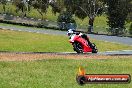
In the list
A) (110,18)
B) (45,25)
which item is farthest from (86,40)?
(110,18)

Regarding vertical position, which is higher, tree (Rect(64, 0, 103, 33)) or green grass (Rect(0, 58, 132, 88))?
green grass (Rect(0, 58, 132, 88))

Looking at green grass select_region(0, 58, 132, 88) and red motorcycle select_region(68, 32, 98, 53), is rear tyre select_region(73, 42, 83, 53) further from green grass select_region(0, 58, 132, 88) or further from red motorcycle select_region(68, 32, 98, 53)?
green grass select_region(0, 58, 132, 88)

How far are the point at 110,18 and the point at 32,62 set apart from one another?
49.5 metres

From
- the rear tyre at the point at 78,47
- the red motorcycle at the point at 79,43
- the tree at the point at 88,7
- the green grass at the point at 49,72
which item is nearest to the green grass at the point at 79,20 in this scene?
the tree at the point at 88,7

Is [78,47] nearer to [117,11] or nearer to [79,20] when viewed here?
[117,11]

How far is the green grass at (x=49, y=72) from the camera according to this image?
37.0 ft

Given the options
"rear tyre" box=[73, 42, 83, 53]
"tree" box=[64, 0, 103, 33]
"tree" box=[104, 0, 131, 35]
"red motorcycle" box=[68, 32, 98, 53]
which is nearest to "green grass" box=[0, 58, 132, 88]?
"red motorcycle" box=[68, 32, 98, 53]

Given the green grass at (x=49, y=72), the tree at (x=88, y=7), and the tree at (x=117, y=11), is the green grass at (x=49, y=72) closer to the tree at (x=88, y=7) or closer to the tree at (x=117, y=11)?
the tree at (x=117, y=11)

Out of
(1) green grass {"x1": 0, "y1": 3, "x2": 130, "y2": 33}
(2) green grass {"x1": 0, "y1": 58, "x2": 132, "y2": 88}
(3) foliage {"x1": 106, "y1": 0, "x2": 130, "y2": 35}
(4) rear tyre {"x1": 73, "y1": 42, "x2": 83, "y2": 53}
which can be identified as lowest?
(1) green grass {"x1": 0, "y1": 3, "x2": 130, "y2": 33}

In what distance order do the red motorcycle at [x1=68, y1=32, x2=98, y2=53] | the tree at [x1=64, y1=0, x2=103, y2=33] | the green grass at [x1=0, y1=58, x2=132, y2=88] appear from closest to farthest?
the green grass at [x1=0, y1=58, x2=132, y2=88]
the red motorcycle at [x1=68, y1=32, x2=98, y2=53]
the tree at [x1=64, y1=0, x2=103, y2=33]

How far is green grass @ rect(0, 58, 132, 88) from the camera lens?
11266 millimetres

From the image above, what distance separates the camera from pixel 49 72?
45.4 ft

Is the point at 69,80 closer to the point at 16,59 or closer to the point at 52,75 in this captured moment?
the point at 52,75

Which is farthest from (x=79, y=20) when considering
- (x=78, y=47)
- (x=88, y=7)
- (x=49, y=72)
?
(x=49, y=72)
